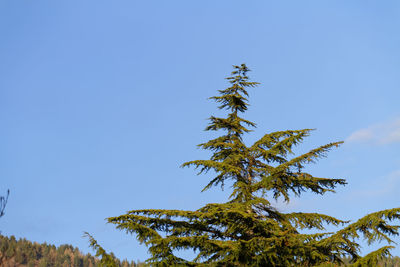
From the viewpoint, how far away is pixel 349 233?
448 inches

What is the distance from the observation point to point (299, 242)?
11.9 m

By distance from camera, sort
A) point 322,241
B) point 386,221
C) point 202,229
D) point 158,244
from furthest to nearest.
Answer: point 202,229
point 158,244
point 322,241
point 386,221

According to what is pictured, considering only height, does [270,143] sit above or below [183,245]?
above

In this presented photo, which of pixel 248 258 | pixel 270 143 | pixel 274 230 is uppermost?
pixel 270 143

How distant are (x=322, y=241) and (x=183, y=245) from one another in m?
4.21

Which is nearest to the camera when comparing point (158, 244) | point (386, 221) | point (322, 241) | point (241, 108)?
point (386, 221)

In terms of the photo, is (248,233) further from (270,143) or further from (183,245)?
(270,143)

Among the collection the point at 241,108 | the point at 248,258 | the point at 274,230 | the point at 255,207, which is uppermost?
the point at 241,108

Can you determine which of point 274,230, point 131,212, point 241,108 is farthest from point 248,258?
point 241,108

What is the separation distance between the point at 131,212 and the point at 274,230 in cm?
472

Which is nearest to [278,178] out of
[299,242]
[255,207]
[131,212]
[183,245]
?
[255,207]

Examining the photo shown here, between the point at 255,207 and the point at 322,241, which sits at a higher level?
the point at 255,207

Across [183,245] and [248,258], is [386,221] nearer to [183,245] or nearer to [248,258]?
[248,258]

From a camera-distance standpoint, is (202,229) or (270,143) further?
(270,143)
